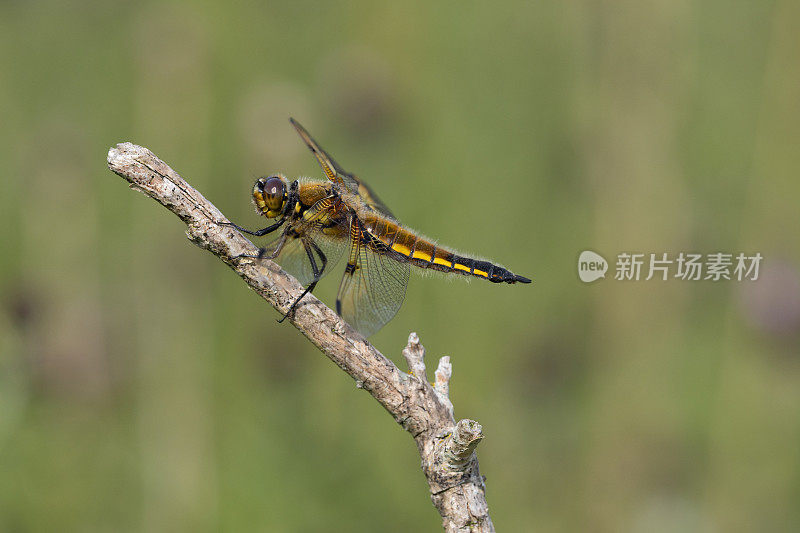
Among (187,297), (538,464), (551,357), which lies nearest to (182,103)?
(187,297)

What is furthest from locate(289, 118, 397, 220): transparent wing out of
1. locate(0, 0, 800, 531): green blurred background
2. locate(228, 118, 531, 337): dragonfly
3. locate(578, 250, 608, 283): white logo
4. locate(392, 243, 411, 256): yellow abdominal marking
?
locate(578, 250, 608, 283): white logo

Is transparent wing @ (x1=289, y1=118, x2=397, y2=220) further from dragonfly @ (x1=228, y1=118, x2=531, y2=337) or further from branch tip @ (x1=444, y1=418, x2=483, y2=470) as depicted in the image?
branch tip @ (x1=444, y1=418, x2=483, y2=470)

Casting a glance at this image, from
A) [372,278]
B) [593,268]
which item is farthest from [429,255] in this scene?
[593,268]

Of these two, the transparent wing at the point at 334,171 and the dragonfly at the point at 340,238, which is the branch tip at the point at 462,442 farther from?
the transparent wing at the point at 334,171

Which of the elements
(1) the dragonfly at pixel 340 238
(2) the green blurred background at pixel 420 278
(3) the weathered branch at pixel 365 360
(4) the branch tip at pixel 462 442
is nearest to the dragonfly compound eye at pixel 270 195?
(1) the dragonfly at pixel 340 238

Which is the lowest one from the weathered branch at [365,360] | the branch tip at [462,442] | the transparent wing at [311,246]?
the branch tip at [462,442]

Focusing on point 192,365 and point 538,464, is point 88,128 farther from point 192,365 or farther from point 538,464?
point 538,464
